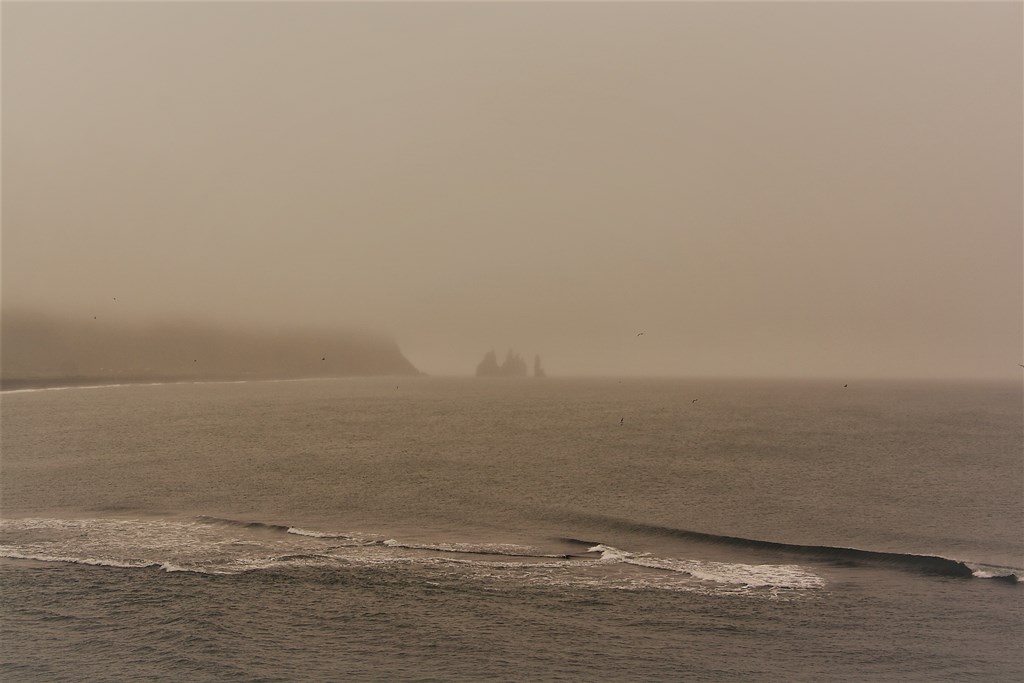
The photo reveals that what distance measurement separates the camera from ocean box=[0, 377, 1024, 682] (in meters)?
35.7

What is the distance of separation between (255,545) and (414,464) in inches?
1721

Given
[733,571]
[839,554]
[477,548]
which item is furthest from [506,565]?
[839,554]

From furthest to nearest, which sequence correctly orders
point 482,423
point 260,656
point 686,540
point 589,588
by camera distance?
point 482,423, point 686,540, point 589,588, point 260,656

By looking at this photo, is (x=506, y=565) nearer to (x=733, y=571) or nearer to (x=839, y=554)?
(x=733, y=571)

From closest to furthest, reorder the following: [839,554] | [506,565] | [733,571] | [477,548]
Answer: [733,571] < [506,565] < [477,548] < [839,554]

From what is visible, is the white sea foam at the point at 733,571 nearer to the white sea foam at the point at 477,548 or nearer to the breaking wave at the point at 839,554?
the breaking wave at the point at 839,554

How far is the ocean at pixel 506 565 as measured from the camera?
35688 mm

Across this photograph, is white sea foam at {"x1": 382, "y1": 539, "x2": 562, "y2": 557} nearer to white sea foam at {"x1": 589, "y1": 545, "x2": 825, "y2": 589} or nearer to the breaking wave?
white sea foam at {"x1": 589, "y1": 545, "x2": 825, "y2": 589}

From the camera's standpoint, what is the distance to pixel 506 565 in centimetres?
5053

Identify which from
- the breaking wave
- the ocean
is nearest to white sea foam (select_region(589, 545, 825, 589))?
the ocean

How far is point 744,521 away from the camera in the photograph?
65.2m

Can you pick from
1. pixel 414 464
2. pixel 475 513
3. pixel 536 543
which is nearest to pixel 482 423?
pixel 414 464

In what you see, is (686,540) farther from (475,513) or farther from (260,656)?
(260,656)

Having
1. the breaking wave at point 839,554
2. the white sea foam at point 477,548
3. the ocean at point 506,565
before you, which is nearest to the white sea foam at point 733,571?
the ocean at point 506,565
